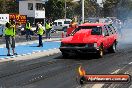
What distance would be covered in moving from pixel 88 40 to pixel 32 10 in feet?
185

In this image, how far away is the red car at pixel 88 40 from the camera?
1709 centimetres

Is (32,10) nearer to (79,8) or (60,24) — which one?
(60,24)

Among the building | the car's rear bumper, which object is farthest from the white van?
the car's rear bumper

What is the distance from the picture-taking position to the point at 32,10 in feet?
239

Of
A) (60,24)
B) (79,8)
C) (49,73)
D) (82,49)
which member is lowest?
(49,73)

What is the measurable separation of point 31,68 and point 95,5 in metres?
112

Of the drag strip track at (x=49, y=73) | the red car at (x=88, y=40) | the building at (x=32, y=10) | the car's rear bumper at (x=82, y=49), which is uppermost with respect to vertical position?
the building at (x=32, y=10)

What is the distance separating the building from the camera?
72.1m

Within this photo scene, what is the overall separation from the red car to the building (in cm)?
5303

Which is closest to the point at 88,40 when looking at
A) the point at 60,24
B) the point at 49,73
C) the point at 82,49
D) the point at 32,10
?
the point at 82,49

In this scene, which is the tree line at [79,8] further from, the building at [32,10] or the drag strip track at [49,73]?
the drag strip track at [49,73]

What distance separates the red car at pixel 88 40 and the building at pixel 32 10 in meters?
53.0

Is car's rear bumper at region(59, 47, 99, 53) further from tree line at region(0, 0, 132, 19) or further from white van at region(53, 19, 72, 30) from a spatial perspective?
tree line at region(0, 0, 132, 19)

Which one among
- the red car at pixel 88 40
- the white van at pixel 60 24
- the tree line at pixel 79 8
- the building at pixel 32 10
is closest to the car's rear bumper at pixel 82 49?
the red car at pixel 88 40
